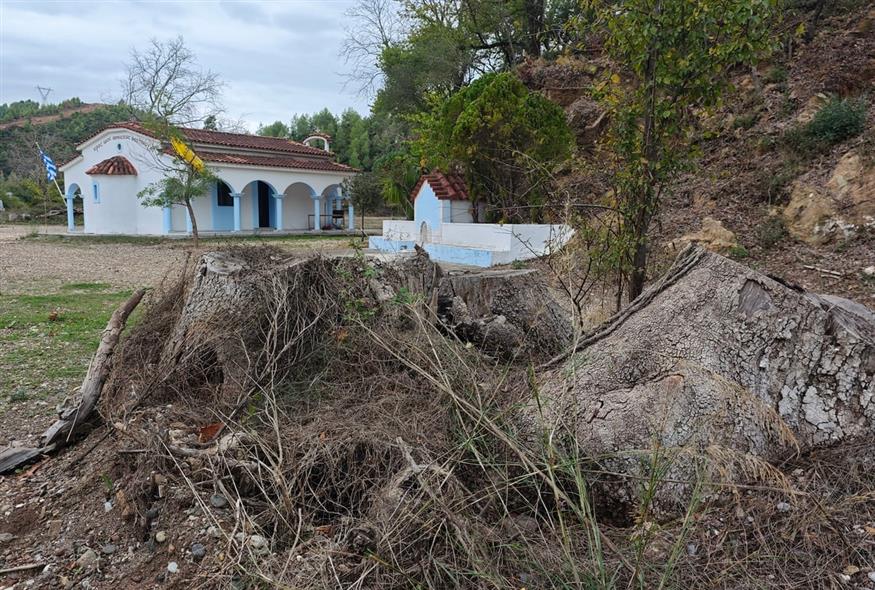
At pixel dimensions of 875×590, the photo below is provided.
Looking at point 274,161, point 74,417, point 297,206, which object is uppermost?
point 274,161

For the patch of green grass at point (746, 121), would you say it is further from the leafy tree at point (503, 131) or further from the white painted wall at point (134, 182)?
the white painted wall at point (134, 182)

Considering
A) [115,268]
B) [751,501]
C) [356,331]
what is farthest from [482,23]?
[751,501]

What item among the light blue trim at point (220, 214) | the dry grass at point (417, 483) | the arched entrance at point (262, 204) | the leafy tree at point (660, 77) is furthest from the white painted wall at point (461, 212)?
the light blue trim at point (220, 214)

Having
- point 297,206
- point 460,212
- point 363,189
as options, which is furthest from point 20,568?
point 297,206

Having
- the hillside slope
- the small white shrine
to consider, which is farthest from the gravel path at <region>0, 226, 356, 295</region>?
the hillside slope

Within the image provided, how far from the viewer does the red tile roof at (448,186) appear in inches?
567

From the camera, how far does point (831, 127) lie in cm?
958

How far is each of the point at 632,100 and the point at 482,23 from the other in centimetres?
2078

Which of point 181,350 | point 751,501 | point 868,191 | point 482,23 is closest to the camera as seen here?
point 751,501

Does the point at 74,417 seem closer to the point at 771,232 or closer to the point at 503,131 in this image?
the point at 771,232

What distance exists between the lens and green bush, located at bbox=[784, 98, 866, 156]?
938cm

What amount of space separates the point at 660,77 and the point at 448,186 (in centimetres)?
1057

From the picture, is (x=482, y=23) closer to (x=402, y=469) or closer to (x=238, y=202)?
(x=238, y=202)

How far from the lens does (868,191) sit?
8078mm
